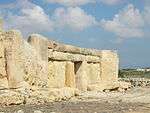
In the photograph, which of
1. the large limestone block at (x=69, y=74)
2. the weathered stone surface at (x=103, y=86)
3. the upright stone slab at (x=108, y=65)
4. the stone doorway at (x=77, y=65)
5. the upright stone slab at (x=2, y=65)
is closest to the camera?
the upright stone slab at (x=2, y=65)

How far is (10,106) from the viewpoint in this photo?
43.7 ft

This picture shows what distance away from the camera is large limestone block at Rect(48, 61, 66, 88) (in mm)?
18289

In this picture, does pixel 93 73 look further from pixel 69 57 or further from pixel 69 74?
pixel 69 57

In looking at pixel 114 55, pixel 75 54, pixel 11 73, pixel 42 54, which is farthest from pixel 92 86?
pixel 11 73

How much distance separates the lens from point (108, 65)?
80.6 ft

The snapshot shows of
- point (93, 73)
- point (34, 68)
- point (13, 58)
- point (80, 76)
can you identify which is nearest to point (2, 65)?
point (13, 58)

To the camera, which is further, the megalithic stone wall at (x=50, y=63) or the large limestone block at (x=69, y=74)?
the large limestone block at (x=69, y=74)

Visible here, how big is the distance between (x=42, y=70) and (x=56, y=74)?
2187 mm

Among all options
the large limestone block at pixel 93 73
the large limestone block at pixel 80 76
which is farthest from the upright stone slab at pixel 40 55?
the large limestone block at pixel 93 73

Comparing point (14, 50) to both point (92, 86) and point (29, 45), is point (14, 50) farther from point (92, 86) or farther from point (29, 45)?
point (92, 86)

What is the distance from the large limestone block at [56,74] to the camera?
18.3 meters

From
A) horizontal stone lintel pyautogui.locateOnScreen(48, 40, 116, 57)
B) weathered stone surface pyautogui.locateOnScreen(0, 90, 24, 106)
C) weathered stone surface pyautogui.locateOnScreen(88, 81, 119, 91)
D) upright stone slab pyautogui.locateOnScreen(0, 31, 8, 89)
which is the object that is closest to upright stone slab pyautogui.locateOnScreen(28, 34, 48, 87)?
horizontal stone lintel pyautogui.locateOnScreen(48, 40, 116, 57)

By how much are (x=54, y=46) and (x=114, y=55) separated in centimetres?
778

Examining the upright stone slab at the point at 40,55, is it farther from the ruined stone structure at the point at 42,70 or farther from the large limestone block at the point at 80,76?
the large limestone block at the point at 80,76
